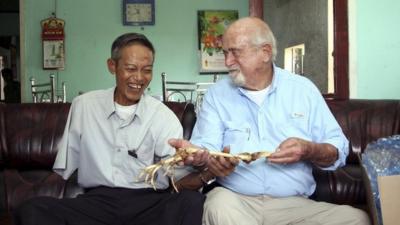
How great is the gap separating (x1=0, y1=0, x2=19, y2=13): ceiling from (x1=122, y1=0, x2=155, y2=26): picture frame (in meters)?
3.12

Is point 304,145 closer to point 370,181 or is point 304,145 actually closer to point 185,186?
point 370,181

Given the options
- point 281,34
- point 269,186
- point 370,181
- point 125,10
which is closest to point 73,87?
point 125,10

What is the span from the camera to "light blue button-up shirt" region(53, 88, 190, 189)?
72.9 inches

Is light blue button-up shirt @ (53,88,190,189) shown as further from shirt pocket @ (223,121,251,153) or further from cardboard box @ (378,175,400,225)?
cardboard box @ (378,175,400,225)

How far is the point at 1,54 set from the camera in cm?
948

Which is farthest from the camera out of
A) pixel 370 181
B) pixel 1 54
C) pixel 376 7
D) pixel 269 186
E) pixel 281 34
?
pixel 1 54

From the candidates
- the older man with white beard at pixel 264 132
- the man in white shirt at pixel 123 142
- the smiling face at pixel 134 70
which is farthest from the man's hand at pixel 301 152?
the smiling face at pixel 134 70

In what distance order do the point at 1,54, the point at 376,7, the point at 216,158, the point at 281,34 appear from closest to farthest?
the point at 216,158
the point at 376,7
the point at 281,34
the point at 1,54

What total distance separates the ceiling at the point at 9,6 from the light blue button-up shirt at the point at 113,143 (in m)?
6.81

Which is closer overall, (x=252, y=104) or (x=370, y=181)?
(x=370, y=181)

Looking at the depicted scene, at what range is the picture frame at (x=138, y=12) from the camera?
5.81 m

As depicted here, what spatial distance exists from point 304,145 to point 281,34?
425 cm

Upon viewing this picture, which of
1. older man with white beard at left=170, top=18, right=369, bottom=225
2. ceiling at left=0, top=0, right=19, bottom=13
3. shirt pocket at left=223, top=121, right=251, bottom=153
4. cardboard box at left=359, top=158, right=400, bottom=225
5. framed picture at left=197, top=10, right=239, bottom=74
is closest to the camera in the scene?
cardboard box at left=359, top=158, right=400, bottom=225

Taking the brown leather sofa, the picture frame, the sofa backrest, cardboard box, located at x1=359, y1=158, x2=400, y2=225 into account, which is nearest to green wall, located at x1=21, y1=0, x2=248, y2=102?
the picture frame
